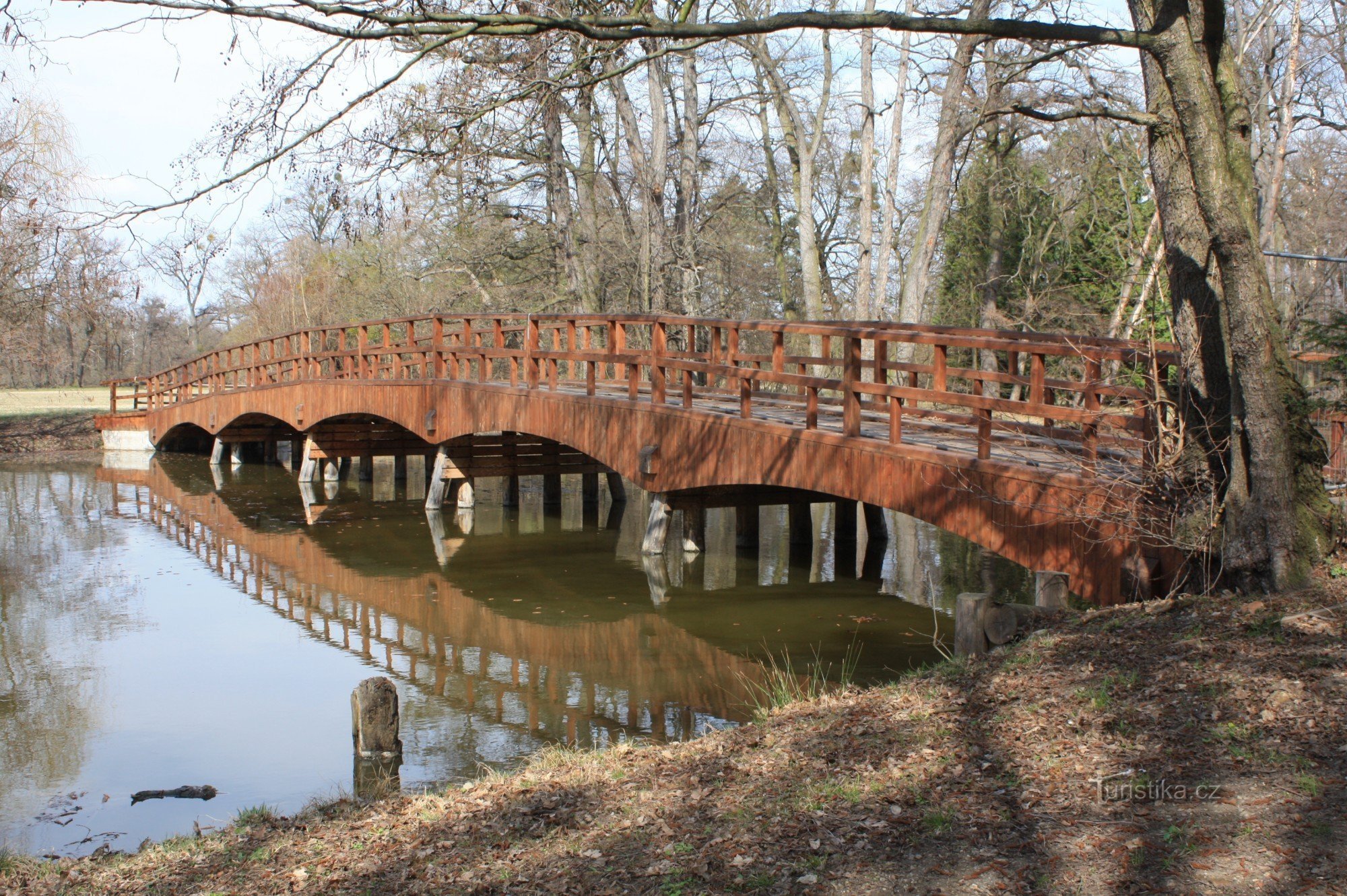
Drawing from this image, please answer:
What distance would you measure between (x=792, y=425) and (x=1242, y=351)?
516 centimetres

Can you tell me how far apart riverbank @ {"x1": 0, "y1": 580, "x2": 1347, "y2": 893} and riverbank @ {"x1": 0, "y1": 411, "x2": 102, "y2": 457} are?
98.2ft

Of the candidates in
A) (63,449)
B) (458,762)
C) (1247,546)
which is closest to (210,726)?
(458,762)

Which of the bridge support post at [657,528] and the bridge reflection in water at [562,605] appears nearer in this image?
the bridge reflection in water at [562,605]

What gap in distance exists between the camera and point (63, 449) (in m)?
32.1

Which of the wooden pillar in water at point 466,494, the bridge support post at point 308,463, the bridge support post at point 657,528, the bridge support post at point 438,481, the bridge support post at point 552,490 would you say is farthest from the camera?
the bridge support post at point 308,463

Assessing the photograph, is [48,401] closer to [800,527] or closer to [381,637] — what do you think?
[800,527]

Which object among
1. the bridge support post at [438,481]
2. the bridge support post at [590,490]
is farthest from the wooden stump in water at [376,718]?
the bridge support post at [590,490]

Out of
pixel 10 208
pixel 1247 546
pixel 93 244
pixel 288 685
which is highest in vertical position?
pixel 10 208

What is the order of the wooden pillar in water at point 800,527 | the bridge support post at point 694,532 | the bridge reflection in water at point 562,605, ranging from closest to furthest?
the bridge reflection in water at point 562,605
the bridge support post at point 694,532
the wooden pillar in water at point 800,527

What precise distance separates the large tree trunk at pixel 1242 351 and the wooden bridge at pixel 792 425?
70 cm

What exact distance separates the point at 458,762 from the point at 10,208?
26.2m

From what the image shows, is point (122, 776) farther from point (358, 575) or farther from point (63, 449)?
point (63, 449)

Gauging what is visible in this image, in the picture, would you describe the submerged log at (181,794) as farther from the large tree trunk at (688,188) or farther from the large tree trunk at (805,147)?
the large tree trunk at (688,188)

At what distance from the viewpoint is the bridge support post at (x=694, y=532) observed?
14.6 m
